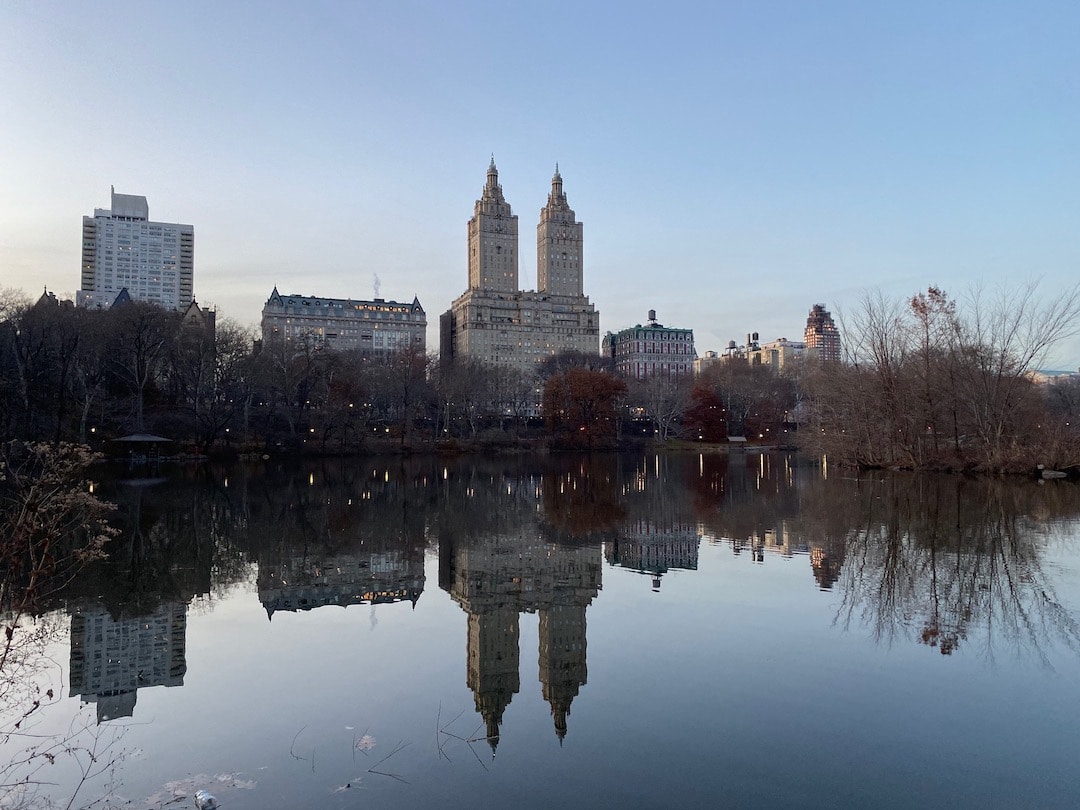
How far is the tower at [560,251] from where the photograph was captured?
537ft

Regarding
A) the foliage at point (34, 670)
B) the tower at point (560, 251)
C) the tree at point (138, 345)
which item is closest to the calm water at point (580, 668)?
the foliage at point (34, 670)

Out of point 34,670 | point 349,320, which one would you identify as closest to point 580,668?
point 34,670

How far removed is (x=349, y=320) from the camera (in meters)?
158

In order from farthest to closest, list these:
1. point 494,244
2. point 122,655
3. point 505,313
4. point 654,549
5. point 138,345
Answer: point 494,244 < point 505,313 < point 138,345 < point 654,549 < point 122,655

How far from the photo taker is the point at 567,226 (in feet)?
541

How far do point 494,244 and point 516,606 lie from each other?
153m

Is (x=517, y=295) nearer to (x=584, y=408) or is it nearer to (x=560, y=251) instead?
(x=560, y=251)

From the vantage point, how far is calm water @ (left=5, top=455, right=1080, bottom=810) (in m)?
5.88

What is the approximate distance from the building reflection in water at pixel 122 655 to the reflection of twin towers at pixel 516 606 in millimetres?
3387

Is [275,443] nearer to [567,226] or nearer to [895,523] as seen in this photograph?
[895,523]

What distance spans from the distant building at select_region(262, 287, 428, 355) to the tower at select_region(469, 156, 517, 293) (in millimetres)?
16330

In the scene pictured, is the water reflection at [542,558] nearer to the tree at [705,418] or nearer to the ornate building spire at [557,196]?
the tree at [705,418]

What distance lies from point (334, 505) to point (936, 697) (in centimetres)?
2143

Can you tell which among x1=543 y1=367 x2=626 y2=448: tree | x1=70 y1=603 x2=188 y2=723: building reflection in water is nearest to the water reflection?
x1=70 y1=603 x2=188 y2=723: building reflection in water
